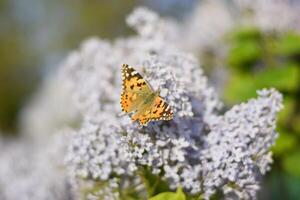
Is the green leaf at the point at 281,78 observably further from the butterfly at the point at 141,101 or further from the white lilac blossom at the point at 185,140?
the butterfly at the point at 141,101

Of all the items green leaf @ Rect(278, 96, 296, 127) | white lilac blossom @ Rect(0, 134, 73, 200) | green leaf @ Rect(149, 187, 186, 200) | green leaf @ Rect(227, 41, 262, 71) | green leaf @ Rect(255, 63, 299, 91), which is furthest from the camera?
green leaf @ Rect(227, 41, 262, 71)

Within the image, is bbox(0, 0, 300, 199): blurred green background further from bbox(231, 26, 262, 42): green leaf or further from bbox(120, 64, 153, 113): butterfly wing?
bbox(120, 64, 153, 113): butterfly wing

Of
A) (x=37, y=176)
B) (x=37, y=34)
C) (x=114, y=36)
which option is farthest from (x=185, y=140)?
(x=37, y=34)

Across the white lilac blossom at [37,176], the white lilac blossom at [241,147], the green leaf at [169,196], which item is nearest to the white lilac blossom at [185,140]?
the white lilac blossom at [241,147]

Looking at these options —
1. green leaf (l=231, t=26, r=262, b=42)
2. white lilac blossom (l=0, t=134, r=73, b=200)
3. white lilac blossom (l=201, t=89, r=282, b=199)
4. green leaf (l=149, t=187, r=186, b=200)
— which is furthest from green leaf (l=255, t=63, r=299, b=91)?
green leaf (l=149, t=187, r=186, b=200)

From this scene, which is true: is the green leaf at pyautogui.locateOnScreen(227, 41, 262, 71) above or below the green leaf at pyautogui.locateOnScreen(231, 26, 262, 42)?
below

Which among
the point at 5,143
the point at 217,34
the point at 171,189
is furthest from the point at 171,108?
the point at 5,143

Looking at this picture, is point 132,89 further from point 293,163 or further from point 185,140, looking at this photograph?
point 293,163

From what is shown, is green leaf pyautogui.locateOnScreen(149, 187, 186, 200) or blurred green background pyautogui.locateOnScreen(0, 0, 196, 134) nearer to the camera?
green leaf pyautogui.locateOnScreen(149, 187, 186, 200)

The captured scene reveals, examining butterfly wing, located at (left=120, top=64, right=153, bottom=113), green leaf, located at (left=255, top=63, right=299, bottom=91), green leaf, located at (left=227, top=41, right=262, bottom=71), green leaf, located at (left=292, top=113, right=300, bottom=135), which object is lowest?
butterfly wing, located at (left=120, top=64, right=153, bottom=113)
